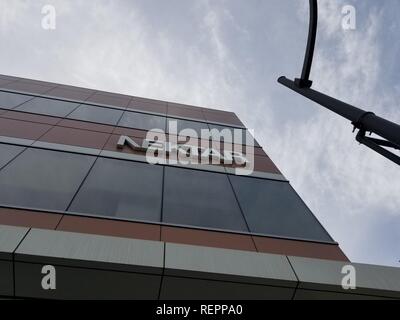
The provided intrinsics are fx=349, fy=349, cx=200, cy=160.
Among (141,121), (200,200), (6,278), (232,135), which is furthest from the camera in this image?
(232,135)

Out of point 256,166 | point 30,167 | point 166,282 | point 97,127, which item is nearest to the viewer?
point 166,282

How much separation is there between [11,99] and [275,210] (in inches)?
462

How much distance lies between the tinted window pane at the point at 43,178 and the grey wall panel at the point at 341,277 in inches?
212

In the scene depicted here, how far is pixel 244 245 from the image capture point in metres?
7.98

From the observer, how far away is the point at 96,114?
14.9 meters

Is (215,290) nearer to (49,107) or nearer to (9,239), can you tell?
(9,239)

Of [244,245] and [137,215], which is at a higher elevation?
[137,215]

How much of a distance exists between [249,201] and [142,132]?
5.80m

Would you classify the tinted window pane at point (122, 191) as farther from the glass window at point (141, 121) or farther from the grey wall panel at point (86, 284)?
the glass window at point (141, 121)

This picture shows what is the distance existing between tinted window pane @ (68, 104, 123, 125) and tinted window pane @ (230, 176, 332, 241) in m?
6.26

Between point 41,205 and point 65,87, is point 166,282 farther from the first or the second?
point 65,87

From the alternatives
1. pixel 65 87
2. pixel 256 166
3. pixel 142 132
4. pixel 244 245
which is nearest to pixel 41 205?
pixel 244 245

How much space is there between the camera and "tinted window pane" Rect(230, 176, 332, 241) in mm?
8852

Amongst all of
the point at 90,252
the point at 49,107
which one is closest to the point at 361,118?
the point at 90,252
